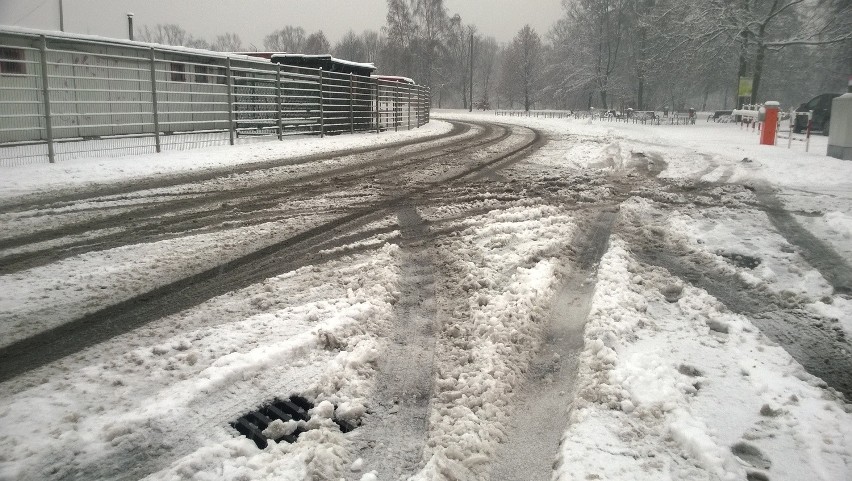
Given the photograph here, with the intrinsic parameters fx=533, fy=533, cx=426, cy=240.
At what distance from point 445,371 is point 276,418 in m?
0.87

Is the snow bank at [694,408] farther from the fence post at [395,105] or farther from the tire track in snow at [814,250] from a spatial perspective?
the fence post at [395,105]

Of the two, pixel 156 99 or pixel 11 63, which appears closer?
pixel 156 99

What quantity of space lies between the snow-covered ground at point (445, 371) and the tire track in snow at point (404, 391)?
52 mm

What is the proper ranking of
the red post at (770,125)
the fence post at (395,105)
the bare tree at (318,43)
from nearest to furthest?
the red post at (770,125), the fence post at (395,105), the bare tree at (318,43)

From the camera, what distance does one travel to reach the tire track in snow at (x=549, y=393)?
211cm

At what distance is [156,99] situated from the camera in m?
11.0

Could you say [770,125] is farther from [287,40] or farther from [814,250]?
[287,40]

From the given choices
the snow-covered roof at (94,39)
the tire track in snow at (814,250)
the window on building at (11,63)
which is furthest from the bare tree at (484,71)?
the tire track in snow at (814,250)

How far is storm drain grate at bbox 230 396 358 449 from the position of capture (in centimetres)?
221

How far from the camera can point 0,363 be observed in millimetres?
2633

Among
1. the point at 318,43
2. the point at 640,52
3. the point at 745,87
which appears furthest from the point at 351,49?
the point at 745,87

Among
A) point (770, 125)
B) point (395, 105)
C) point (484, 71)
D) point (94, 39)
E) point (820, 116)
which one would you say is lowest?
point (770, 125)

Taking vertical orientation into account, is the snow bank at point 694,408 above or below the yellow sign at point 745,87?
below

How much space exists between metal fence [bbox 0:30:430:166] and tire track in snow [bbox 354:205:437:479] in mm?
8550
